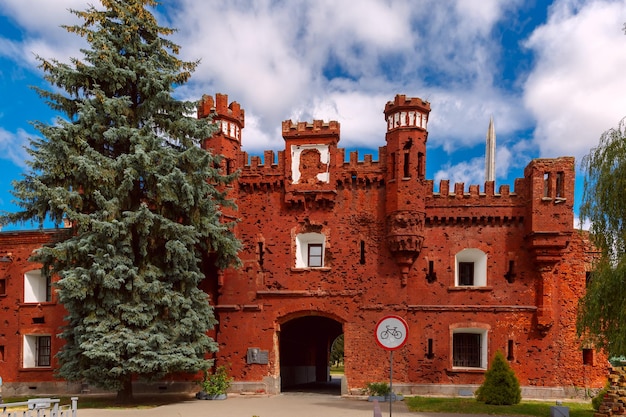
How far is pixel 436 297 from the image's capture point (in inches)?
925

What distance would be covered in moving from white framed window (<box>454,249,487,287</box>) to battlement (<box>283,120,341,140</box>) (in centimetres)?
832

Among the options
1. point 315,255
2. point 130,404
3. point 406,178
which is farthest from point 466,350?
point 130,404

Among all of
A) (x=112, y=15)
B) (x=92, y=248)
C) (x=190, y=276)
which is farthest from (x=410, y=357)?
(x=112, y=15)

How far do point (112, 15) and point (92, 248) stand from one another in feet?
31.7

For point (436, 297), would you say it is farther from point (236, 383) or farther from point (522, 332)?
point (236, 383)

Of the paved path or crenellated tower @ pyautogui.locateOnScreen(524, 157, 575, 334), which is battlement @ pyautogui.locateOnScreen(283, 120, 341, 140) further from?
the paved path

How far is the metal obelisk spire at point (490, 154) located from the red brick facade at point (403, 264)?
27945 mm

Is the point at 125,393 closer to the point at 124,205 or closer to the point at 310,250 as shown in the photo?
the point at 124,205

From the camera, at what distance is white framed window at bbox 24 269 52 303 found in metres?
26.1

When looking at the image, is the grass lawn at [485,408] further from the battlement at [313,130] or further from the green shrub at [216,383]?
the battlement at [313,130]

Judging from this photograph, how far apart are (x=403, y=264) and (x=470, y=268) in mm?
3593

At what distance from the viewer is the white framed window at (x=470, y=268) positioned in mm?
23672

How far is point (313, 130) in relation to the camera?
80.6 ft

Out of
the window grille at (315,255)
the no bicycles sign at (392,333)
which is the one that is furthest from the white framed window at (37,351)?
the no bicycles sign at (392,333)
